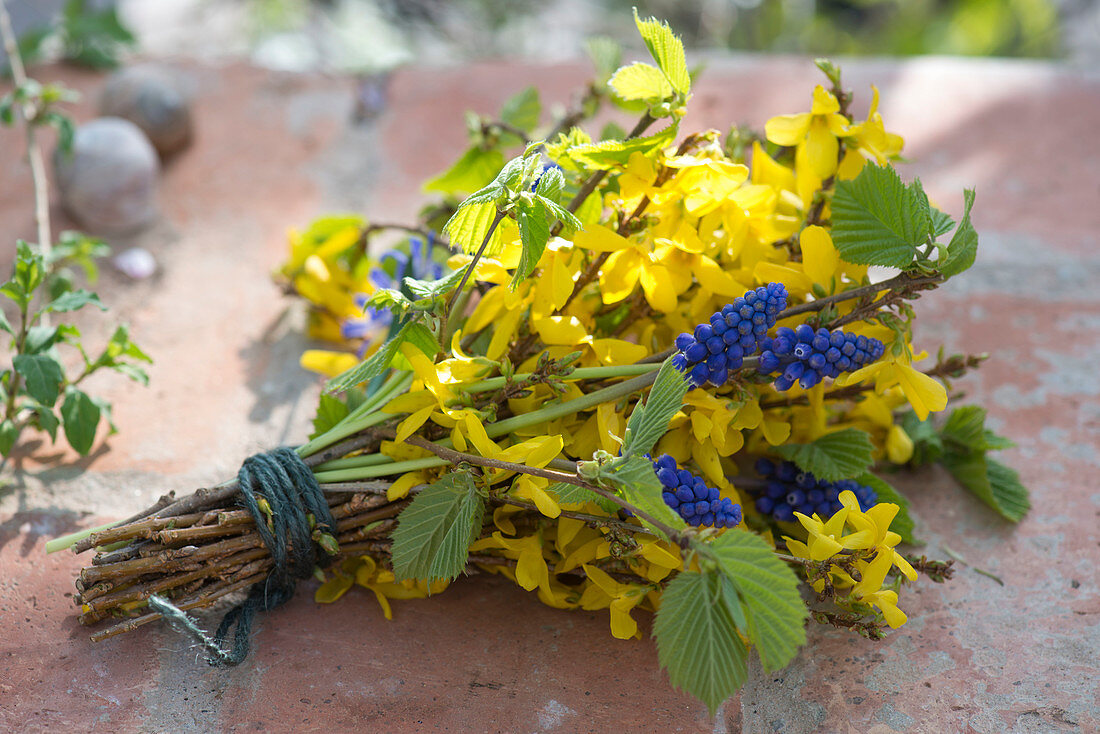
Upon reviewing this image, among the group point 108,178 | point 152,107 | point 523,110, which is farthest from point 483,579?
point 152,107

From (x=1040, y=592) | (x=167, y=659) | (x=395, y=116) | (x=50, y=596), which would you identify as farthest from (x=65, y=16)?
(x=1040, y=592)

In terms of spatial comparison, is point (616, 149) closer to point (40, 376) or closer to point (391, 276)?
point (391, 276)

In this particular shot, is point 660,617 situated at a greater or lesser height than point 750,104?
lesser

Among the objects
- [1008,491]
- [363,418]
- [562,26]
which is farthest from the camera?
[562,26]

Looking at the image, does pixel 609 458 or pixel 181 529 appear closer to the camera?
pixel 609 458

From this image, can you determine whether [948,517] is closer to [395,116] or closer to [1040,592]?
[1040,592]

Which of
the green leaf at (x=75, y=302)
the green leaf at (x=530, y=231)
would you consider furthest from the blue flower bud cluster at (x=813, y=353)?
the green leaf at (x=75, y=302)

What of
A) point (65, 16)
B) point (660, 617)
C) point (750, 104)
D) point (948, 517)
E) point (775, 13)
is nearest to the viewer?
point (660, 617)

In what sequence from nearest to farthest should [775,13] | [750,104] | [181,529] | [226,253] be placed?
[181,529] < [226,253] < [750,104] < [775,13]
